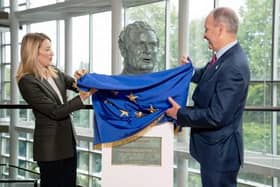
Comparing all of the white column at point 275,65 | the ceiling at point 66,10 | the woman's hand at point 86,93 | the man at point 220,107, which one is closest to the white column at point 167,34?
the ceiling at point 66,10

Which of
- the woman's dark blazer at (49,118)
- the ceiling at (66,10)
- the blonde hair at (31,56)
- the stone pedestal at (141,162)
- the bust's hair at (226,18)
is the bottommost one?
the stone pedestal at (141,162)

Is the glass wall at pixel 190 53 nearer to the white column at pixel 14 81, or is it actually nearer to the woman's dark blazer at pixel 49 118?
the white column at pixel 14 81

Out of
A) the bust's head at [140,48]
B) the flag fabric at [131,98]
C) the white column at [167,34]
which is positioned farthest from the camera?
the white column at [167,34]

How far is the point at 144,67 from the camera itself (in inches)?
111

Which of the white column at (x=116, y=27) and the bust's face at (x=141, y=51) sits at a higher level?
the white column at (x=116, y=27)

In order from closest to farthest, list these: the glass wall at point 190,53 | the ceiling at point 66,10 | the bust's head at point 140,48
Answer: the bust's head at point 140,48 < the glass wall at point 190,53 < the ceiling at point 66,10

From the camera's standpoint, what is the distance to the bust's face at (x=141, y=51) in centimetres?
282

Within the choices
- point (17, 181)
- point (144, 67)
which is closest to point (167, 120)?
point (144, 67)

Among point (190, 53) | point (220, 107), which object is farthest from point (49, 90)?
point (190, 53)

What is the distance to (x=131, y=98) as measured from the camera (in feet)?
8.43

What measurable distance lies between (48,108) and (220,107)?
114cm

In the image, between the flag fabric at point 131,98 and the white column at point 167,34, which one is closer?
the flag fabric at point 131,98

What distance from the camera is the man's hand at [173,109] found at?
242cm

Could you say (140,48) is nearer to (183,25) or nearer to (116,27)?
(183,25)
